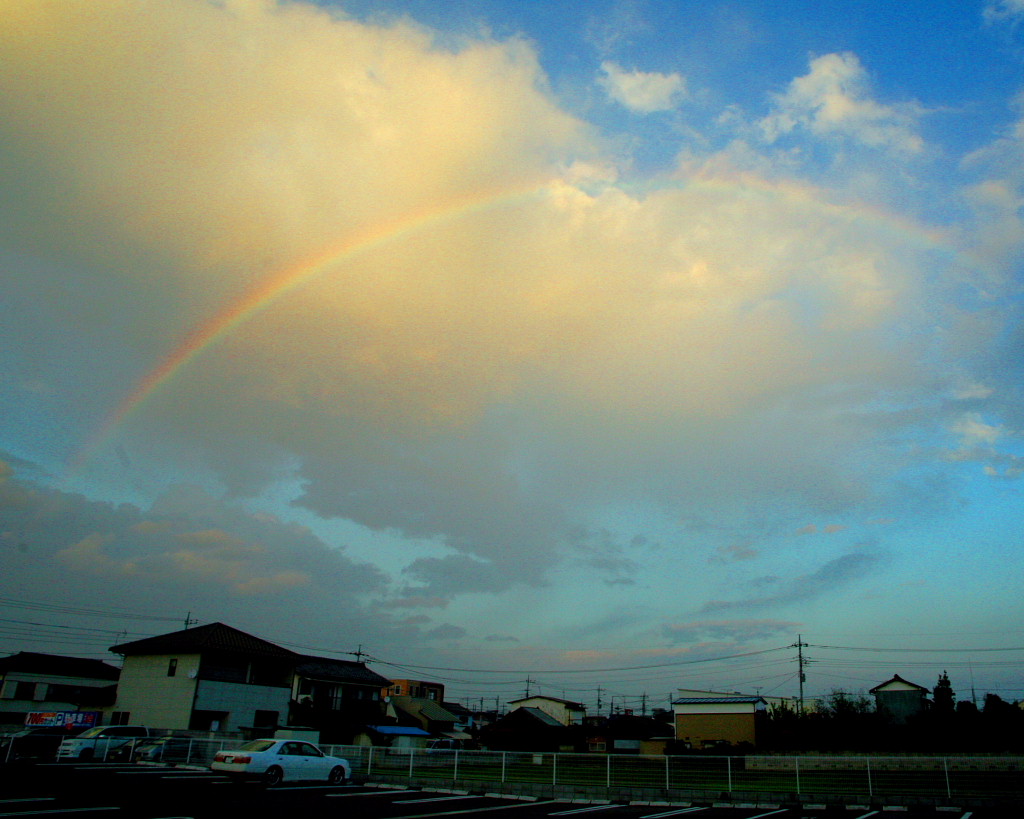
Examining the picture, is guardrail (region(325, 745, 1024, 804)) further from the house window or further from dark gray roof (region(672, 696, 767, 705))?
→ the house window

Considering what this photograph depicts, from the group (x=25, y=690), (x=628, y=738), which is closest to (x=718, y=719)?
(x=628, y=738)

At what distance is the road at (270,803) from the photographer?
13.6 metres

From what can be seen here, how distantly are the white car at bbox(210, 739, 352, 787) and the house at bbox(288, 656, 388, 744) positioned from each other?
2369cm

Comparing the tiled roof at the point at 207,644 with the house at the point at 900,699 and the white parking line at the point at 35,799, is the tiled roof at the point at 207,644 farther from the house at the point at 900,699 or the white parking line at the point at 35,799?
the house at the point at 900,699

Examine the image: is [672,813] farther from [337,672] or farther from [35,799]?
[337,672]

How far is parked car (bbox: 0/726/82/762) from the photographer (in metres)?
24.5

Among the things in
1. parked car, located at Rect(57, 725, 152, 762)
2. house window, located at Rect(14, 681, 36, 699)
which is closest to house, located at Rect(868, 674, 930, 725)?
parked car, located at Rect(57, 725, 152, 762)

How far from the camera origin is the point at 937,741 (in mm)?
38156

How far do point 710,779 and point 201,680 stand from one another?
2859cm


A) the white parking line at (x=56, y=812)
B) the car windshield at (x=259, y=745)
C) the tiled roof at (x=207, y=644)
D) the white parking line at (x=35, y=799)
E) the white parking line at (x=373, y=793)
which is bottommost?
the white parking line at (x=373, y=793)

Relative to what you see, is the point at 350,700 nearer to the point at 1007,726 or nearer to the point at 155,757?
the point at 155,757

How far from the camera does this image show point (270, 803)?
1587 centimetres

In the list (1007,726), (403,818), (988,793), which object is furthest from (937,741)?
(403,818)

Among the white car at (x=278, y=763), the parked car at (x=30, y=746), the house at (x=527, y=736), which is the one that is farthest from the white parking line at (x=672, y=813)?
the house at (x=527, y=736)
